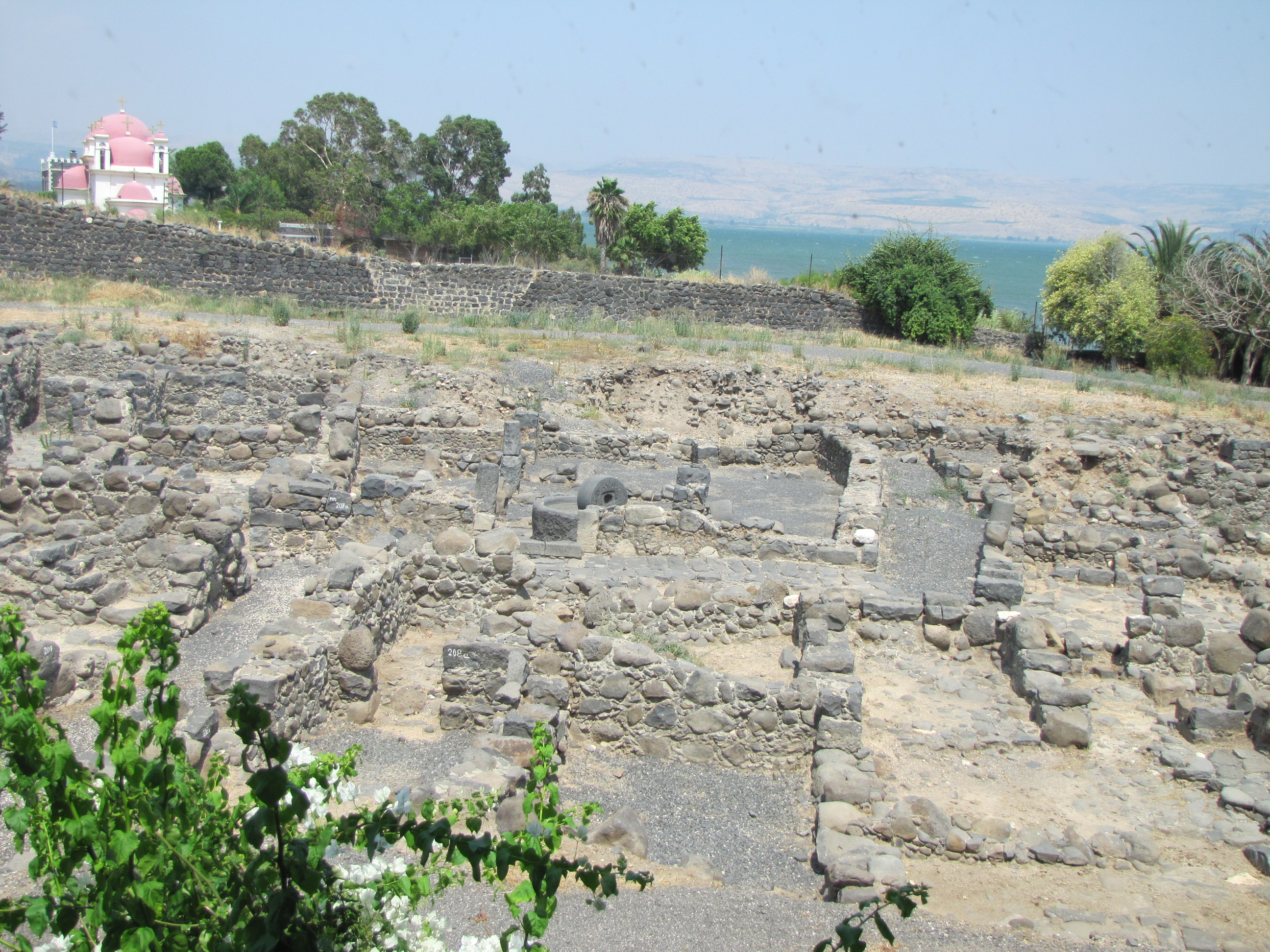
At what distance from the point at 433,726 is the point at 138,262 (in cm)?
2600

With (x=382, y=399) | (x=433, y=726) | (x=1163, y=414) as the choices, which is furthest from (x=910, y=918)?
(x=1163, y=414)

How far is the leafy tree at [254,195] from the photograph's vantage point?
5959 centimetres

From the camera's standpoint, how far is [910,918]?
5.47 m

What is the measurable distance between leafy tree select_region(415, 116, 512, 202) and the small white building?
1899 centimetres

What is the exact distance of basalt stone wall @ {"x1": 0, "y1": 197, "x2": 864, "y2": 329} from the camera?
27391mm

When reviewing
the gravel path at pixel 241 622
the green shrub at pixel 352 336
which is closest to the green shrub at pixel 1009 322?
the green shrub at pixel 352 336

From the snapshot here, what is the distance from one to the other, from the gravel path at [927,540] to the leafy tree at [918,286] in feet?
49.9

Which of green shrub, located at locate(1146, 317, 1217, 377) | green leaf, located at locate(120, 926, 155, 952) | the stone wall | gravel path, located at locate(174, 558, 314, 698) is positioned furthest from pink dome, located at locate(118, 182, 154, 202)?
green leaf, located at locate(120, 926, 155, 952)

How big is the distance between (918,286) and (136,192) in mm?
41400

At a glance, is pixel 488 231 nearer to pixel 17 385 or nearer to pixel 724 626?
pixel 17 385

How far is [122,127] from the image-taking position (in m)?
53.6

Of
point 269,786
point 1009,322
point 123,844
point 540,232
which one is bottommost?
→ point 123,844

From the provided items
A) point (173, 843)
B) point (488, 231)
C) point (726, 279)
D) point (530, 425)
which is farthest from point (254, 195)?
point (173, 843)

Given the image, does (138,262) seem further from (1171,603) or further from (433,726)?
(1171,603)
